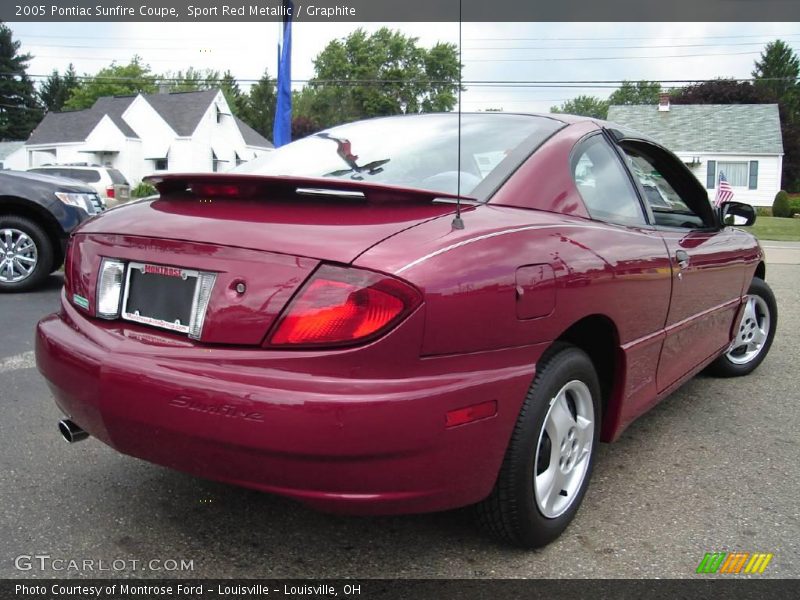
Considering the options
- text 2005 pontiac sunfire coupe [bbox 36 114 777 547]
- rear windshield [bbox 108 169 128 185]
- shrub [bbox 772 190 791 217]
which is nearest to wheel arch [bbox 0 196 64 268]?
text 2005 pontiac sunfire coupe [bbox 36 114 777 547]

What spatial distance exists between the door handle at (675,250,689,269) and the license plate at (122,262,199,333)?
2083mm

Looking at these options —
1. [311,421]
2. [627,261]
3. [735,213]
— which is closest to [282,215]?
[311,421]

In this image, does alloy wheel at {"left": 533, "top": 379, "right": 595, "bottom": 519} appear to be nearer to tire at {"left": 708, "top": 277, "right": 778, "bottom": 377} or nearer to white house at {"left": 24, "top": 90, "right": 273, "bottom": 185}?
tire at {"left": 708, "top": 277, "right": 778, "bottom": 377}

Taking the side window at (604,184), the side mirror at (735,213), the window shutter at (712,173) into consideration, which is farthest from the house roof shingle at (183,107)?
the side window at (604,184)

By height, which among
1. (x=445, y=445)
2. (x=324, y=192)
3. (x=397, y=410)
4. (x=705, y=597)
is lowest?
(x=705, y=597)

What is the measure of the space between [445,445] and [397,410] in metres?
0.19

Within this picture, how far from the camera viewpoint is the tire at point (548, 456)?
2.12 m

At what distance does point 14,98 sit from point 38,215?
74237mm

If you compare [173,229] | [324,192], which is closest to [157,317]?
[173,229]

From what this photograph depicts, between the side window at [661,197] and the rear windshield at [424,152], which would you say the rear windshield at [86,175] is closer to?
the rear windshield at [424,152]

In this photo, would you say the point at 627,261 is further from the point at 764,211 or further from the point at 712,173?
the point at 712,173

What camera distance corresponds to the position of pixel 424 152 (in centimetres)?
278

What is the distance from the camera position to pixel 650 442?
3412 millimetres

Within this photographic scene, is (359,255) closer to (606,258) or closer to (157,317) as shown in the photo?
(157,317)
